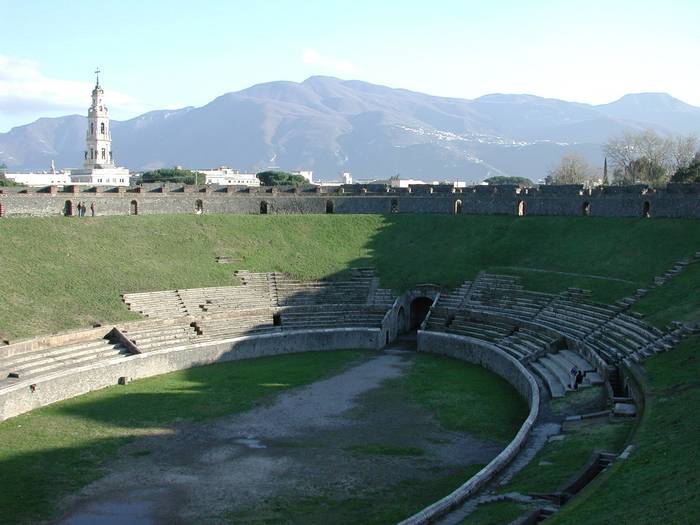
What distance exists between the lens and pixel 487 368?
40.5m

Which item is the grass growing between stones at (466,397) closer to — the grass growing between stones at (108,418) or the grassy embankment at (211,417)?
the grassy embankment at (211,417)

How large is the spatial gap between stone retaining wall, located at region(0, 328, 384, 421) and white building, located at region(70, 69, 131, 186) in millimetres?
102122

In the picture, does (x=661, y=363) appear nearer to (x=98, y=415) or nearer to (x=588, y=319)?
(x=588, y=319)

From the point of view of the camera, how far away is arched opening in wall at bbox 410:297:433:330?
172 feet

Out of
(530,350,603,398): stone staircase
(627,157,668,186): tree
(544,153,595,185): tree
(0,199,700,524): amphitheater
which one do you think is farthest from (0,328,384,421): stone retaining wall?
(544,153,595,185): tree

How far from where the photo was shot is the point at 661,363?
97.3 feet

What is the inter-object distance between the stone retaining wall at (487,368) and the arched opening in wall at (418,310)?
6485 mm

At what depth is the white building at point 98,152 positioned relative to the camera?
141750mm

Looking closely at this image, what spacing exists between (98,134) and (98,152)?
3.73 metres

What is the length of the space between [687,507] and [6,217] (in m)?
43.6

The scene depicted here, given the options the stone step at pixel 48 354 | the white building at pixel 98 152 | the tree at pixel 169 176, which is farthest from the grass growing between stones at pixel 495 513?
the white building at pixel 98 152

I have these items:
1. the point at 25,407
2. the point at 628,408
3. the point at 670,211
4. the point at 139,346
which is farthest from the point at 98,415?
the point at 670,211

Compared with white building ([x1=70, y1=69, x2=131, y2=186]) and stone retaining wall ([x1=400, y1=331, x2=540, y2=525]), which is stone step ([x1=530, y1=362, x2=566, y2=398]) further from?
white building ([x1=70, y1=69, x2=131, y2=186])

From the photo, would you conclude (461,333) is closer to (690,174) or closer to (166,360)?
(166,360)
